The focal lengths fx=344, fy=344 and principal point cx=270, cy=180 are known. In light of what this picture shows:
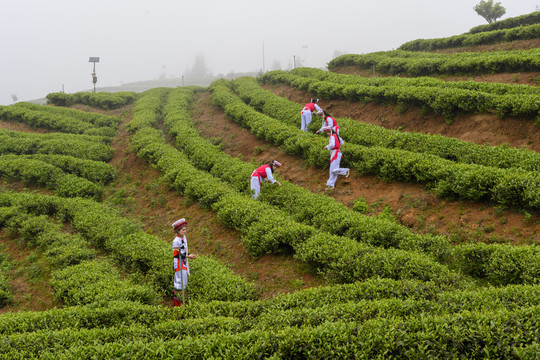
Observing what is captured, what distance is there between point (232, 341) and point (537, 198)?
7693mm

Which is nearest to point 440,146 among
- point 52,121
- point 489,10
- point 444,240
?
point 444,240

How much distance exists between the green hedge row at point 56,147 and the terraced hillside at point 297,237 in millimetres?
114

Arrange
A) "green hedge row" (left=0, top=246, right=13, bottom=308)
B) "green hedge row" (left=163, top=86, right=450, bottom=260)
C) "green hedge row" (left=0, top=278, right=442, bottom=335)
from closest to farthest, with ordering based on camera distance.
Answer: "green hedge row" (left=0, top=278, right=442, bottom=335)
"green hedge row" (left=163, top=86, right=450, bottom=260)
"green hedge row" (left=0, top=246, right=13, bottom=308)

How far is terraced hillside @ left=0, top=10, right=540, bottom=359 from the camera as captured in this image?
5367 millimetres

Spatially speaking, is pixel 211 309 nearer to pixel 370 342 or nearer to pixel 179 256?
pixel 179 256

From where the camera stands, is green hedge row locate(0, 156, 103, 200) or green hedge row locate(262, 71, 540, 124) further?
green hedge row locate(0, 156, 103, 200)

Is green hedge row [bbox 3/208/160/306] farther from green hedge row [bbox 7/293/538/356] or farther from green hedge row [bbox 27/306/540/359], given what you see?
green hedge row [bbox 27/306/540/359]

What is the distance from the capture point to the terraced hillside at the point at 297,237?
17.6 ft

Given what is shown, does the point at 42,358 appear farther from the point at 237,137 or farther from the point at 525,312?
the point at 237,137

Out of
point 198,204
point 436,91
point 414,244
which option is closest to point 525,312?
point 414,244

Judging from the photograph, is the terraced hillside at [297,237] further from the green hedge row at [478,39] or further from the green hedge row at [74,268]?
the green hedge row at [478,39]

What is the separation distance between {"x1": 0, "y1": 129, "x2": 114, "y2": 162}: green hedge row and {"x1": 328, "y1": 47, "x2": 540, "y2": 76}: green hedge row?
20738 mm

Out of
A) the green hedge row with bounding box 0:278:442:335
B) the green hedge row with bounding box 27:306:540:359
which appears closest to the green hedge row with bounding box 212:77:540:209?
the green hedge row with bounding box 0:278:442:335

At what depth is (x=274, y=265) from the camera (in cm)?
959
